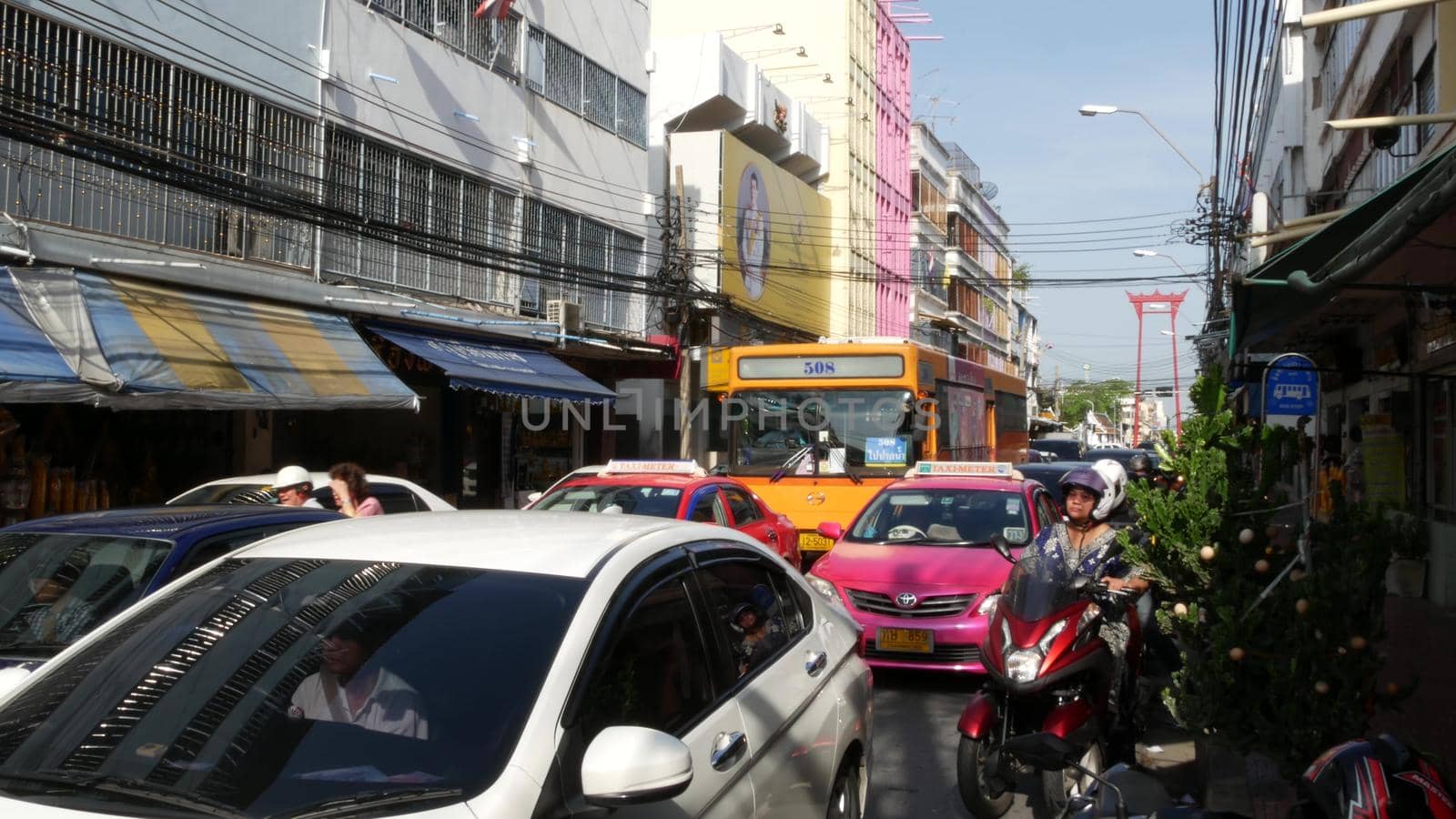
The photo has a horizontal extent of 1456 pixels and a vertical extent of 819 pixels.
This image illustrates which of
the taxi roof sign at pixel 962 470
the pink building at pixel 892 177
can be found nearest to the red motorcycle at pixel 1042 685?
the taxi roof sign at pixel 962 470

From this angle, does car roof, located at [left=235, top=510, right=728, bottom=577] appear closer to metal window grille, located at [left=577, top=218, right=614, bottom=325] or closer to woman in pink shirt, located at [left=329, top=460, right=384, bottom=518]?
woman in pink shirt, located at [left=329, top=460, right=384, bottom=518]

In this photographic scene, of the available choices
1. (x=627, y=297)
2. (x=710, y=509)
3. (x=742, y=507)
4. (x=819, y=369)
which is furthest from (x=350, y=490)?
(x=627, y=297)

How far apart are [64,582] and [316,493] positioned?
13.7 ft

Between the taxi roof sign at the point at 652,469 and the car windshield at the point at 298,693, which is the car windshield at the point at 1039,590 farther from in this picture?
the taxi roof sign at the point at 652,469

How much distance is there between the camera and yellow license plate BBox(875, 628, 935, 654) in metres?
8.70

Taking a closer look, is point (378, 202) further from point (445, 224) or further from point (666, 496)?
point (666, 496)

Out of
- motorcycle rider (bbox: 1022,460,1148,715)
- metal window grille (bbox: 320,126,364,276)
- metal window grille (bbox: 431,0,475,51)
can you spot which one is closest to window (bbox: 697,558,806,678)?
motorcycle rider (bbox: 1022,460,1148,715)

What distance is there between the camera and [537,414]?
23078 mm

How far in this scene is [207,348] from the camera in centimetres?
1230

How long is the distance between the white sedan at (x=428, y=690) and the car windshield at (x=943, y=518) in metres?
5.97

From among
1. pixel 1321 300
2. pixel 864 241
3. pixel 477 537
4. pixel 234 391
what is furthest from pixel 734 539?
pixel 864 241

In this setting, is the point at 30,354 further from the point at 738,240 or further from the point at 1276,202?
the point at 1276,202

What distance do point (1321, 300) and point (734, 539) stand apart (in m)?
2.93

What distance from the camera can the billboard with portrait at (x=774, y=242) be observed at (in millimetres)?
31438
